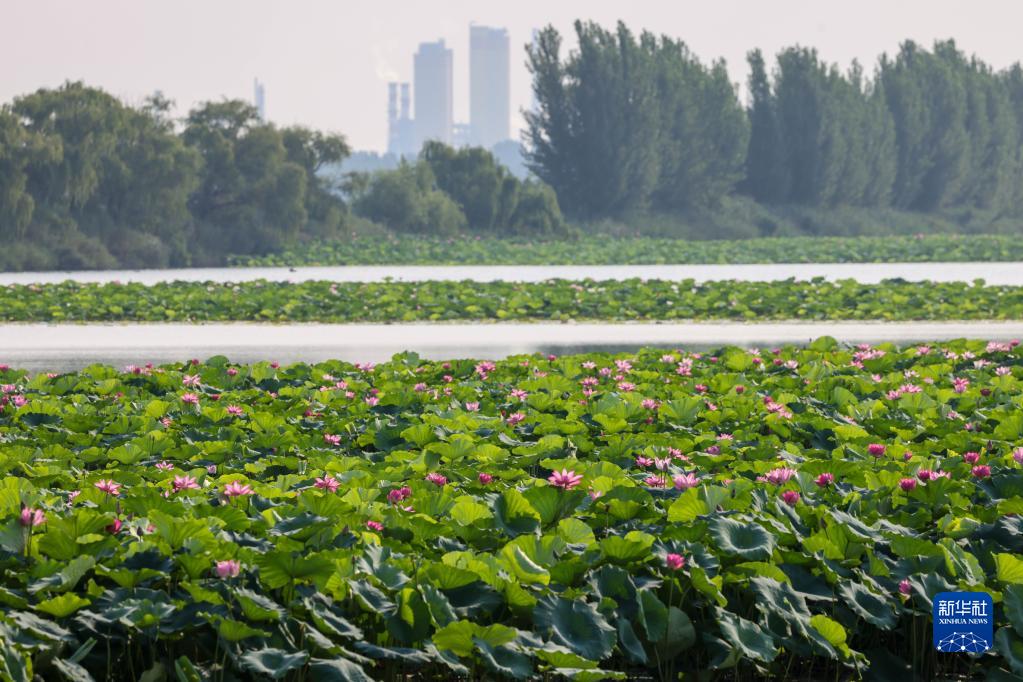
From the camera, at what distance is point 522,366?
35.1ft

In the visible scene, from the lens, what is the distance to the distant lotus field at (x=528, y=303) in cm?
2023

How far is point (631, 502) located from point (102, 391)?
17.3ft

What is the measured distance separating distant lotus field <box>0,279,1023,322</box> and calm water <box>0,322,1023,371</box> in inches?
32.7

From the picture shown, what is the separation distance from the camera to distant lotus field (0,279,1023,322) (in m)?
20.2

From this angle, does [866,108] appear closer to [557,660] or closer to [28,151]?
[28,151]

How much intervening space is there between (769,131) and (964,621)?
59.4 m

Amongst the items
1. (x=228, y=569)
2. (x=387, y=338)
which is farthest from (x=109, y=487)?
(x=387, y=338)

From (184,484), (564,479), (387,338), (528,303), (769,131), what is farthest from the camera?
(769,131)

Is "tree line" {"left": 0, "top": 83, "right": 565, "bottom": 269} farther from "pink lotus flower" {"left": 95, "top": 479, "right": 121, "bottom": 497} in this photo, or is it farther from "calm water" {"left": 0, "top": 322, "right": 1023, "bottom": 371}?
"pink lotus flower" {"left": 95, "top": 479, "right": 121, "bottom": 497}

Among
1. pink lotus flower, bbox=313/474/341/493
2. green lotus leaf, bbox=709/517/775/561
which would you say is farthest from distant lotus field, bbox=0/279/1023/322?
green lotus leaf, bbox=709/517/775/561

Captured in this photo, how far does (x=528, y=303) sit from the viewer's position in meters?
21.0

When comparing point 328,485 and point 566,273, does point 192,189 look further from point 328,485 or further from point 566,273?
point 328,485

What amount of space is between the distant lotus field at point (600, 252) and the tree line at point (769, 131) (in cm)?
914

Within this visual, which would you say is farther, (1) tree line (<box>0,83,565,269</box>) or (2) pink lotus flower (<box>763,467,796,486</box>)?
(1) tree line (<box>0,83,565,269</box>)
